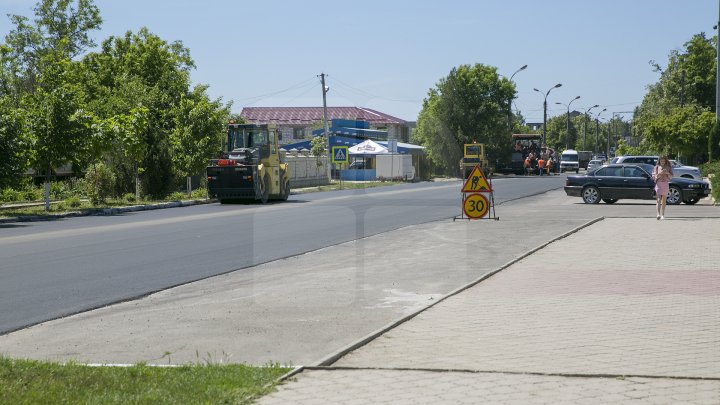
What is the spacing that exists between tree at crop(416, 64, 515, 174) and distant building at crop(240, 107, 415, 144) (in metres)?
51.9

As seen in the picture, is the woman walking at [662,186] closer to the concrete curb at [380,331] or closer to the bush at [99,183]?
the concrete curb at [380,331]

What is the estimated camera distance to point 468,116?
302 feet

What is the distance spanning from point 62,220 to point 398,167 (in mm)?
45835

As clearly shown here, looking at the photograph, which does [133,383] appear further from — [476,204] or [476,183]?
[476,183]

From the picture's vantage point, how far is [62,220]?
2997 centimetres

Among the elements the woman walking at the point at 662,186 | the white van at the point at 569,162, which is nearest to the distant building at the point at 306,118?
the white van at the point at 569,162

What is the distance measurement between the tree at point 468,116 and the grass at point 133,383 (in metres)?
81.7

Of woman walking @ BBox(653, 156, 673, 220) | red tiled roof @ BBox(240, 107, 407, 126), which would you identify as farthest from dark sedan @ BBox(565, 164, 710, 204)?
red tiled roof @ BBox(240, 107, 407, 126)

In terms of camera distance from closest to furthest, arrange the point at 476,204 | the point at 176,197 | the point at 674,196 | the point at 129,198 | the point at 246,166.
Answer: the point at 476,204 < the point at 674,196 < the point at 246,166 < the point at 129,198 < the point at 176,197

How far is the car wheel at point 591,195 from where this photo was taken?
35000 millimetres

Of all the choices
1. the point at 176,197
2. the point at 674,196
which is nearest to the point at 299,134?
the point at 176,197

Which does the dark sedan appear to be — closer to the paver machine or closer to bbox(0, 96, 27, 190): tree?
the paver machine

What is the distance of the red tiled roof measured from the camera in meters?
150

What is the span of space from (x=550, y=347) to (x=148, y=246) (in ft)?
41.6
